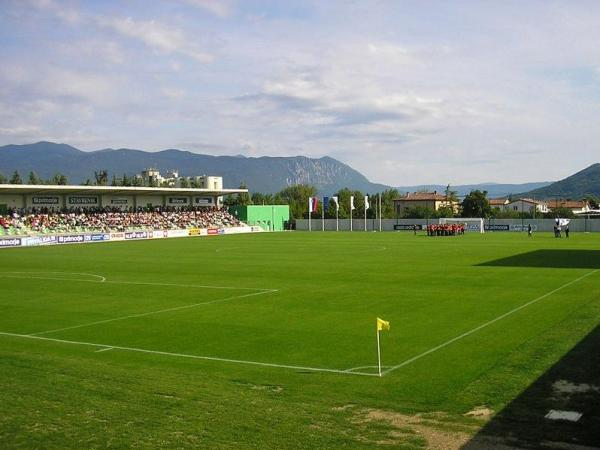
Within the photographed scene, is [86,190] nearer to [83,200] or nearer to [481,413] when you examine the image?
[83,200]

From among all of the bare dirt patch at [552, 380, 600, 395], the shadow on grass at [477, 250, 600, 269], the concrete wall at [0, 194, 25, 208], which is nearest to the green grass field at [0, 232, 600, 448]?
the bare dirt patch at [552, 380, 600, 395]

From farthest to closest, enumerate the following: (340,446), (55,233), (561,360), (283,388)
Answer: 1. (55,233)
2. (561,360)
3. (283,388)
4. (340,446)

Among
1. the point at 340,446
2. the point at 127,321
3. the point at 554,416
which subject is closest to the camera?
the point at 340,446

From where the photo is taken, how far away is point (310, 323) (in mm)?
20250

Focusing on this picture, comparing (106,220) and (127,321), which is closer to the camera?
(127,321)

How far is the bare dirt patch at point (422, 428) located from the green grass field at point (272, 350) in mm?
63

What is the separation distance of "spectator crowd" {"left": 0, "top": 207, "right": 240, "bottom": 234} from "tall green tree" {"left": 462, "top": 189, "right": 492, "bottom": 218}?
166 feet

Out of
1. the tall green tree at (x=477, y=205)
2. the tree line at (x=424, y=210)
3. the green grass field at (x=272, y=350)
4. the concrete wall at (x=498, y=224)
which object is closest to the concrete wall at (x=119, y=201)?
the concrete wall at (x=498, y=224)

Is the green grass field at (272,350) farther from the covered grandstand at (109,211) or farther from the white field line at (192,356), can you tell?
the covered grandstand at (109,211)

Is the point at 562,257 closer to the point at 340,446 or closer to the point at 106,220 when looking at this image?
the point at 340,446

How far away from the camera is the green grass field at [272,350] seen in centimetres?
990

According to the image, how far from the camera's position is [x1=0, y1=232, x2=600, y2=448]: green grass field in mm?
9898

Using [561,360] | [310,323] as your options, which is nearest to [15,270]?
[310,323]

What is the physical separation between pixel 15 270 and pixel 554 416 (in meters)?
37.2
